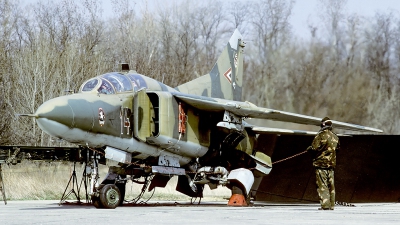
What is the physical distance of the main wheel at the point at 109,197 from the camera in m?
12.5

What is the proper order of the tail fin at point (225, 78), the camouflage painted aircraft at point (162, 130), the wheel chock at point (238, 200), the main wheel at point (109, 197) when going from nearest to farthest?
1. the camouflage painted aircraft at point (162, 130)
2. the main wheel at point (109, 197)
3. the wheel chock at point (238, 200)
4. the tail fin at point (225, 78)

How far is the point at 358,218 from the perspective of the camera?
9.34 m

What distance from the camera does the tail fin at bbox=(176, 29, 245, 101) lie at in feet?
53.5

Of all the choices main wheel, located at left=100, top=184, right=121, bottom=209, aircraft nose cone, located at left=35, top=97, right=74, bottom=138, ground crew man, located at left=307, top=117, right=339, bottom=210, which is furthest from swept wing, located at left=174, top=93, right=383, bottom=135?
aircraft nose cone, located at left=35, top=97, right=74, bottom=138

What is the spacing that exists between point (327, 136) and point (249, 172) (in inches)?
111

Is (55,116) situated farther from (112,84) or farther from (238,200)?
(238,200)

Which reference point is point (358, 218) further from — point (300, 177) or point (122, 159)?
point (300, 177)

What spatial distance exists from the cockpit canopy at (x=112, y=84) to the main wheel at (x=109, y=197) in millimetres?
1724

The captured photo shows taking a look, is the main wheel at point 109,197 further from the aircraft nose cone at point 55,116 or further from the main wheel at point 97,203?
the aircraft nose cone at point 55,116

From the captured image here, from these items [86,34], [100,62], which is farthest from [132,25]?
[100,62]

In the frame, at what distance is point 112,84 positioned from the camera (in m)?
13.1

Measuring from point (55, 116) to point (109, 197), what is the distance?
6.41 ft

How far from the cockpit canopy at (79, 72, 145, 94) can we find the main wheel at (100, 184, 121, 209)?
5.66 ft

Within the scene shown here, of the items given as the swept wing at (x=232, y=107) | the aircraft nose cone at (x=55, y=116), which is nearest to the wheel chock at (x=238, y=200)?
the swept wing at (x=232, y=107)
